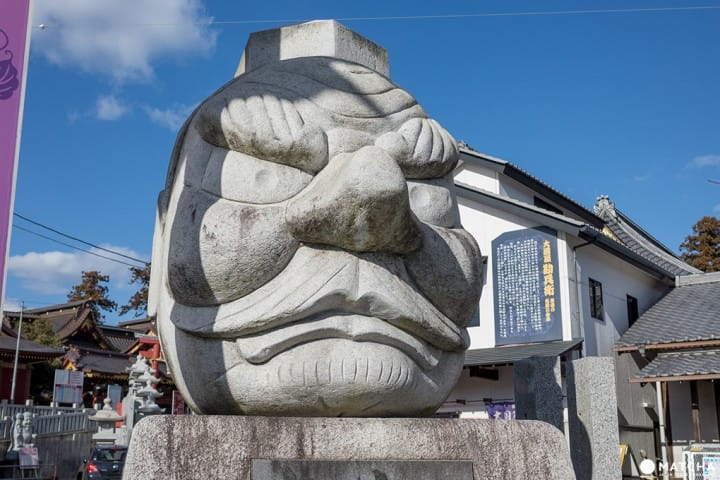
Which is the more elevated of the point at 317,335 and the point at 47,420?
the point at 317,335

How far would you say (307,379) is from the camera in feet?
10.2

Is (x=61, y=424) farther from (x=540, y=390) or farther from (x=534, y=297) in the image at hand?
(x=540, y=390)

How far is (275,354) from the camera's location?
10.5 ft

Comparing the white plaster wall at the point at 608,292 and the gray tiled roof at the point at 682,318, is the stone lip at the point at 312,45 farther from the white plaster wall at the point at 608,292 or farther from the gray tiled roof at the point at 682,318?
the gray tiled roof at the point at 682,318

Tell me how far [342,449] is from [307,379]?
325 millimetres

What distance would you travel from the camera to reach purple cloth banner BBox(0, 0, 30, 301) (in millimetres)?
3607

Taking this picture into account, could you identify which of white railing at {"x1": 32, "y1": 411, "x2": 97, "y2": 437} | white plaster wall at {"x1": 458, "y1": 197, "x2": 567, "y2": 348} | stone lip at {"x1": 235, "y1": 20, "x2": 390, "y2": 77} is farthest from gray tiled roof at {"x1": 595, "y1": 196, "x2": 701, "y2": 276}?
stone lip at {"x1": 235, "y1": 20, "x2": 390, "y2": 77}

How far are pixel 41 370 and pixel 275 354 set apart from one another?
34.0 m

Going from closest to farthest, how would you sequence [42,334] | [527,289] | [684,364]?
1. [684,364]
2. [527,289]
3. [42,334]

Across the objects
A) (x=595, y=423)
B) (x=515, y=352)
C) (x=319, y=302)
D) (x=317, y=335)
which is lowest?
(x=595, y=423)

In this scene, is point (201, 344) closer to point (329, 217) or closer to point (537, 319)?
point (329, 217)

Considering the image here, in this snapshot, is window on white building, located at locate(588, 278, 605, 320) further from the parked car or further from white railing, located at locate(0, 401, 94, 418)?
white railing, located at locate(0, 401, 94, 418)

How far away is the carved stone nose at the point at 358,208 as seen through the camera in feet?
10.1

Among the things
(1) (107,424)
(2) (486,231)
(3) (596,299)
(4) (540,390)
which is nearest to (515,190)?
(2) (486,231)
